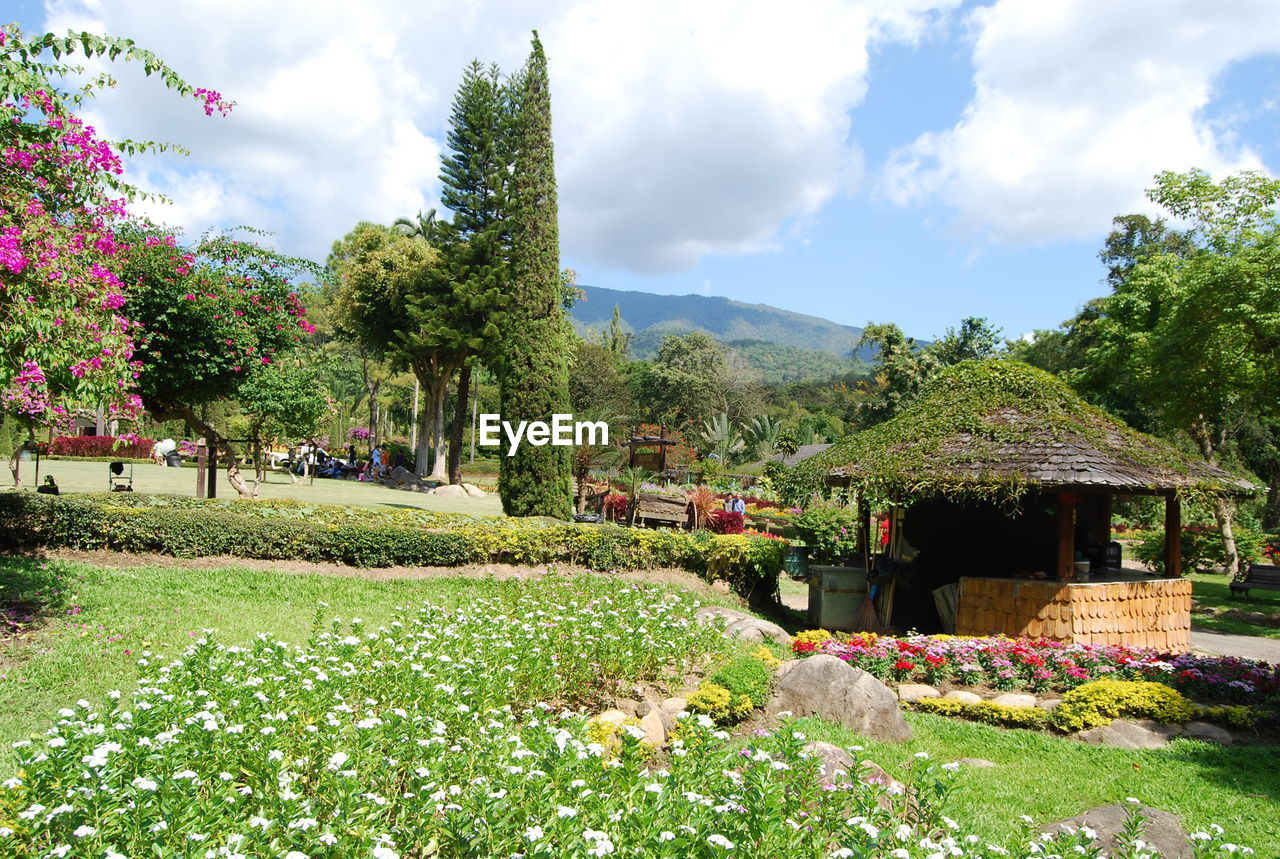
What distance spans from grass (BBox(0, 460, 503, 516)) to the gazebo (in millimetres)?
11964

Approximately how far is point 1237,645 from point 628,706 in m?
11.0

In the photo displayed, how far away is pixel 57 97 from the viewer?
22.7 feet

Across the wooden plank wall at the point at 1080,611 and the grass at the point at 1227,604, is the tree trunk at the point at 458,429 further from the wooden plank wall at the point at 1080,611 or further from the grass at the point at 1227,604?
the grass at the point at 1227,604

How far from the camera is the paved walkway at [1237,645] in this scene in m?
11.9

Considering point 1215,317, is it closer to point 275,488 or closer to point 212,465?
point 212,465

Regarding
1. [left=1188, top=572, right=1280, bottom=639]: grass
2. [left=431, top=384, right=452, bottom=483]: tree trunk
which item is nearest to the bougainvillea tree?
[left=1188, top=572, right=1280, bottom=639]: grass

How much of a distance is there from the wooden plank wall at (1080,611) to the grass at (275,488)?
44.4ft

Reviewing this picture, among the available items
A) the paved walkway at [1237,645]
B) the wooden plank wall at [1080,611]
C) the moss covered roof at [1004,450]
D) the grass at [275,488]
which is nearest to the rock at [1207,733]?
the wooden plank wall at [1080,611]

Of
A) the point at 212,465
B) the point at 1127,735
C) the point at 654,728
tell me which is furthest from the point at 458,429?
the point at 1127,735

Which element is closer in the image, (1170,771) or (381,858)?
(381,858)

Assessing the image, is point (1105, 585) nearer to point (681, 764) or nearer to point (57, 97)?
point (681, 764)

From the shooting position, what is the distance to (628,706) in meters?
6.77

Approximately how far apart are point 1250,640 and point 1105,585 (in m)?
4.94

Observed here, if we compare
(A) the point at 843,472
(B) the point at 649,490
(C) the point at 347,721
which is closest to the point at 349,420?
(B) the point at 649,490
